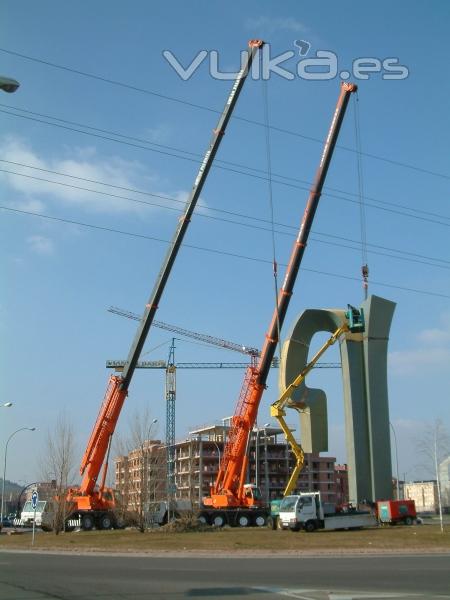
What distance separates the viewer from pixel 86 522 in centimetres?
4494

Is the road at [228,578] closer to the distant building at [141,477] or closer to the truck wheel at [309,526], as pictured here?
the truck wheel at [309,526]

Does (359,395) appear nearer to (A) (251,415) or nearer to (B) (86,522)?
(A) (251,415)

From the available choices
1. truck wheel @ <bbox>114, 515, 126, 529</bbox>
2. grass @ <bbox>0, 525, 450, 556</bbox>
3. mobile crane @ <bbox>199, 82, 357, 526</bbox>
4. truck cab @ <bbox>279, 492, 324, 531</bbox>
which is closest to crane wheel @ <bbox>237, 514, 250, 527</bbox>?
mobile crane @ <bbox>199, 82, 357, 526</bbox>

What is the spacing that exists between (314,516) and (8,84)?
32.7 metres

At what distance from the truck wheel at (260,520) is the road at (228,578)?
938 inches

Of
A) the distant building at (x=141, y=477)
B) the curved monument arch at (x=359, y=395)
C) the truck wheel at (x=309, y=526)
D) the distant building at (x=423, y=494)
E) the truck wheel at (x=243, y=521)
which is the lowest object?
the distant building at (x=423, y=494)

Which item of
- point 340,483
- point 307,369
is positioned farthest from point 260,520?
point 340,483

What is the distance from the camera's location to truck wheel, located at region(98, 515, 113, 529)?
149 ft

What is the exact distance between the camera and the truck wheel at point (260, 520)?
46.9 meters

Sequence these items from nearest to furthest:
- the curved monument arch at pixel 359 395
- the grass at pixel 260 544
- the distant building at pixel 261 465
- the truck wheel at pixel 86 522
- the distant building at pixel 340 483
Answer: the grass at pixel 260 544 < the curved monument arch at pixel 359 395 < the truck wheel at pixel 86 522 < the distant building at pixel 261 465 < the distant building at pixel 340 483

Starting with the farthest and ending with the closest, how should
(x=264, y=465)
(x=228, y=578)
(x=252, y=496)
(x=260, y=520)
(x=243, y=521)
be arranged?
(x=264, y=465) → (x=252, y=496) → (x=260, y=520) → (x=243, y=521) → (x=228, y=578)

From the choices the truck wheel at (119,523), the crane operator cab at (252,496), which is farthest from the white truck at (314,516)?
the truck wheel at (119,523)

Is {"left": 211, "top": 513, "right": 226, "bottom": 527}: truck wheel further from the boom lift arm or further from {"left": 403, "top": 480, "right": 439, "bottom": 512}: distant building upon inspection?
{"left": 403, "top": 480, "right": 439, "bottom": 512}: distant building

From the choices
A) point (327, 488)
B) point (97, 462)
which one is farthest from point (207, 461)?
point (97, 462)
